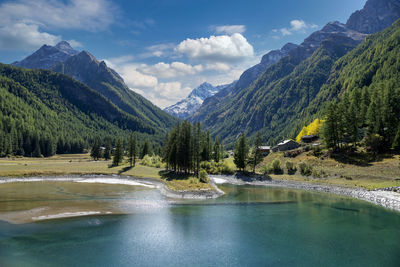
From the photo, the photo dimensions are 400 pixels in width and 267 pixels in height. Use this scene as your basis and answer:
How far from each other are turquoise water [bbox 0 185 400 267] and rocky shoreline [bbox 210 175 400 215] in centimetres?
460

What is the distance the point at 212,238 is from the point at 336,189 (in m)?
49.6

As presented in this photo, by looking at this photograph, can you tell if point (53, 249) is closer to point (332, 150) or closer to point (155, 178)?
point (155, 178)

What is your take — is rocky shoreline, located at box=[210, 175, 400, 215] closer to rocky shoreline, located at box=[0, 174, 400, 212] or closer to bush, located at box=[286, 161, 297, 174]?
rocky shoreline, located at box=[0, 174, 400, 212]

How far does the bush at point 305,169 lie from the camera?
86.1 m

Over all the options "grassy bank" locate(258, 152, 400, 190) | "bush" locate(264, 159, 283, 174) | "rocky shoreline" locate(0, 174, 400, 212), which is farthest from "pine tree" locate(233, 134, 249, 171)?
"grassy bank" locate(258, 152, 400, 190)

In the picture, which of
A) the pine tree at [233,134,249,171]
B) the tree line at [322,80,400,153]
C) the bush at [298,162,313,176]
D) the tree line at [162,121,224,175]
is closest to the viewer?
the tree line at [322,80,400,153]

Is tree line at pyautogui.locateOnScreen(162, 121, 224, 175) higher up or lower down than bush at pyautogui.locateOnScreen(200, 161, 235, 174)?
higher up

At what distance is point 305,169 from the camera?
86938 mm

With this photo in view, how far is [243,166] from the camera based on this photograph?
103 metres

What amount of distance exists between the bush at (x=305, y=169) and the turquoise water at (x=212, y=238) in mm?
34557

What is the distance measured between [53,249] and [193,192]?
37451 mm

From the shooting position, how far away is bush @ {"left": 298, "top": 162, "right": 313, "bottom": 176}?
86125 millimetres

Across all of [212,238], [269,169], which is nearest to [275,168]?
[269,169]

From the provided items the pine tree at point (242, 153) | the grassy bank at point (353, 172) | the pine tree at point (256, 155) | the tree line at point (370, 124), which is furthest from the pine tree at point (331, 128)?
the pine tree at point (242, 153)
